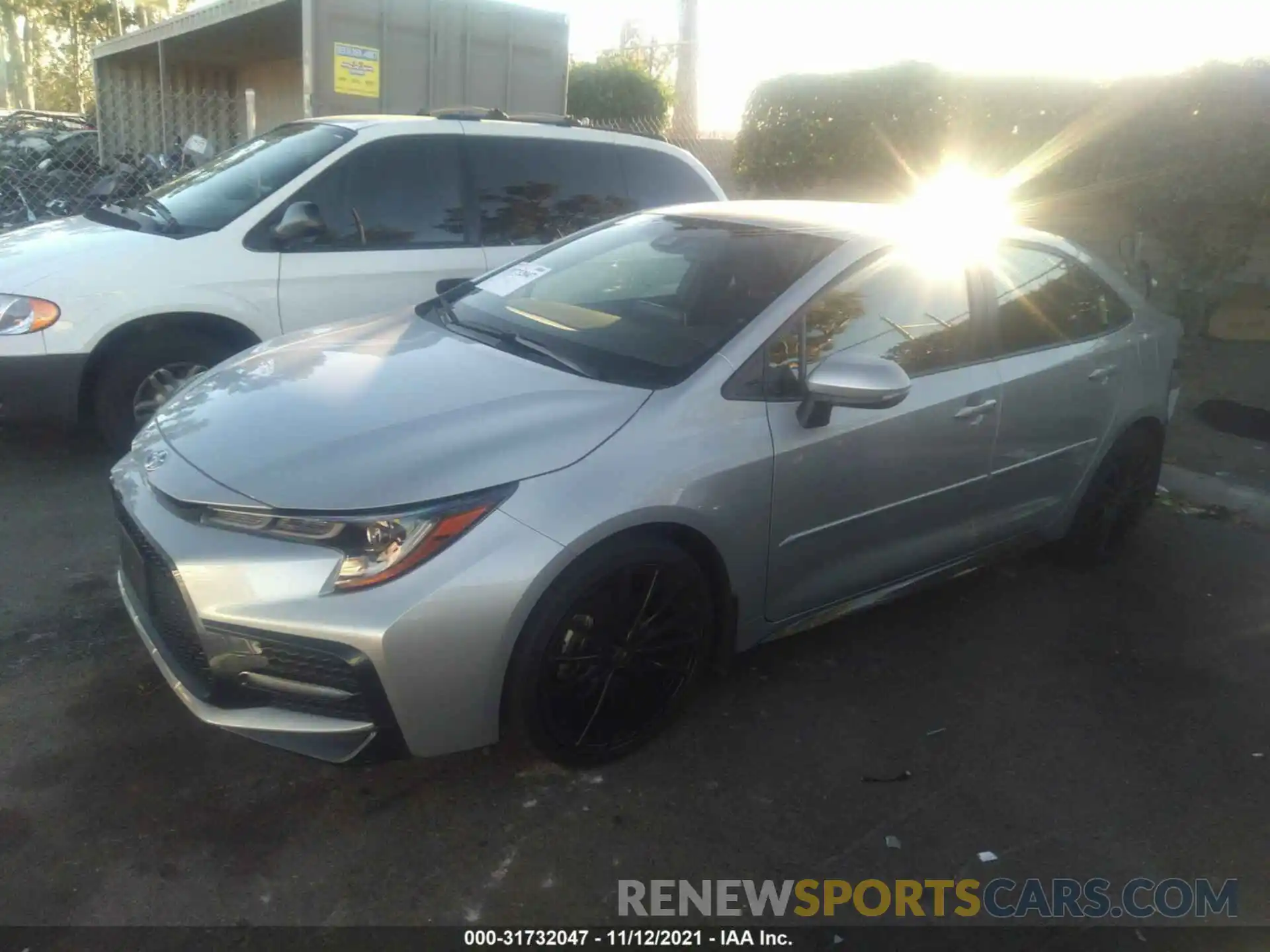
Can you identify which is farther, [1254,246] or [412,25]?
[412,25]

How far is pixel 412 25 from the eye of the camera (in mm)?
10523

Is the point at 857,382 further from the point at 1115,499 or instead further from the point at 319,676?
the point at 1115,499

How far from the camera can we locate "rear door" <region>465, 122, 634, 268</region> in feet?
18.7

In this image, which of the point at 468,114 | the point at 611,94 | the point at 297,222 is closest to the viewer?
the point at 297,222

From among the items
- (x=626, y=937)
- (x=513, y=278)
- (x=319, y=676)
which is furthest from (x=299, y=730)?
(x=513, y=278)

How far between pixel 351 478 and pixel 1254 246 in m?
8.54

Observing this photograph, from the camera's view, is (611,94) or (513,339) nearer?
(513,339)

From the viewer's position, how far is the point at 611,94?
22734mm

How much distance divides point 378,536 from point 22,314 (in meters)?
3.05

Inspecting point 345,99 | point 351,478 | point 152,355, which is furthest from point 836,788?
point 345,99

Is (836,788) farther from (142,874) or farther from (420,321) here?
(420,321)

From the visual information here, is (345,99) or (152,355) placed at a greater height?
(345,99)

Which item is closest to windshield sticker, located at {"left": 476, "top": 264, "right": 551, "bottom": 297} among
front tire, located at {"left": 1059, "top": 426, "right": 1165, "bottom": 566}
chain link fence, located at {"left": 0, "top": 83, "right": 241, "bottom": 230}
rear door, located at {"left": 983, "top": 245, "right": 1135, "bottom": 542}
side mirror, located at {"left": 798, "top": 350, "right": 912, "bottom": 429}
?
side mirror, located at {"left": 798, "top": 350, "right": 912, "bottom": 429}

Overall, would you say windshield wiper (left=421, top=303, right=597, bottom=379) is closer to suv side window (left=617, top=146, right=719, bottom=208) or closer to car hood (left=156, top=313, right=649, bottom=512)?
car hood (left=156, top=313, right=649, bottom=512)
